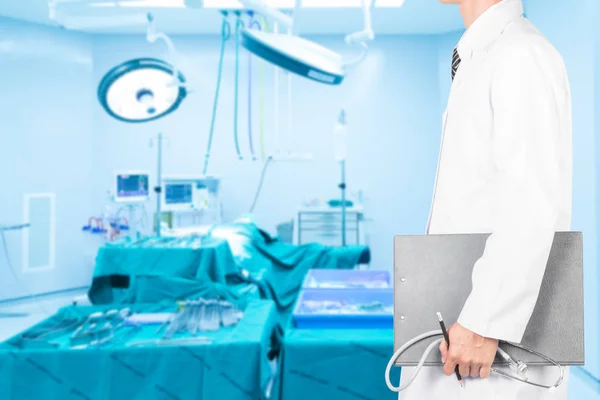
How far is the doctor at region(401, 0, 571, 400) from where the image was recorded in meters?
0.71

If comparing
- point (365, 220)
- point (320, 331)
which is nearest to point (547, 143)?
point (320, 331)

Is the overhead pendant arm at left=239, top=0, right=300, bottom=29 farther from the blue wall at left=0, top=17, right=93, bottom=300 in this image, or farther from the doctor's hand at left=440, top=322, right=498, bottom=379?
the blue wall at left=0, top=17, right=93, bottom=300

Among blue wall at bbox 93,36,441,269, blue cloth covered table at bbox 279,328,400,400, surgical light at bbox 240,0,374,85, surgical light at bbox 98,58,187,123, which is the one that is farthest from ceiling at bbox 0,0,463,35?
blue cloth covered table at bbox 279,328,400,400

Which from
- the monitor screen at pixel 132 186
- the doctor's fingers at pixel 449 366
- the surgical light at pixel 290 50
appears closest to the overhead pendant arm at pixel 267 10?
the surgical light at pixel 290 50

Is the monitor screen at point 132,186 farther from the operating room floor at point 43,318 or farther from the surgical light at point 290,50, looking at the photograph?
the surgical light at point 290,50

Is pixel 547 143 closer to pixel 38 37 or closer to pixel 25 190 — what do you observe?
pixel 25 190

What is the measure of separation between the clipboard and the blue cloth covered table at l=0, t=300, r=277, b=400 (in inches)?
32.8

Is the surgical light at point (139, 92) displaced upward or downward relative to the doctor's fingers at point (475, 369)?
upward

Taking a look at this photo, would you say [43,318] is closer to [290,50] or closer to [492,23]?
[290,50]

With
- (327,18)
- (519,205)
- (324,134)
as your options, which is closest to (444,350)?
(519,205)

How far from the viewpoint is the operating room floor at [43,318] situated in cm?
237

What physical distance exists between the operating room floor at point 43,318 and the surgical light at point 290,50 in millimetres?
2069

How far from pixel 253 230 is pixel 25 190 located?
2568 millimetres

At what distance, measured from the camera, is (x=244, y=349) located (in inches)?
58.4
